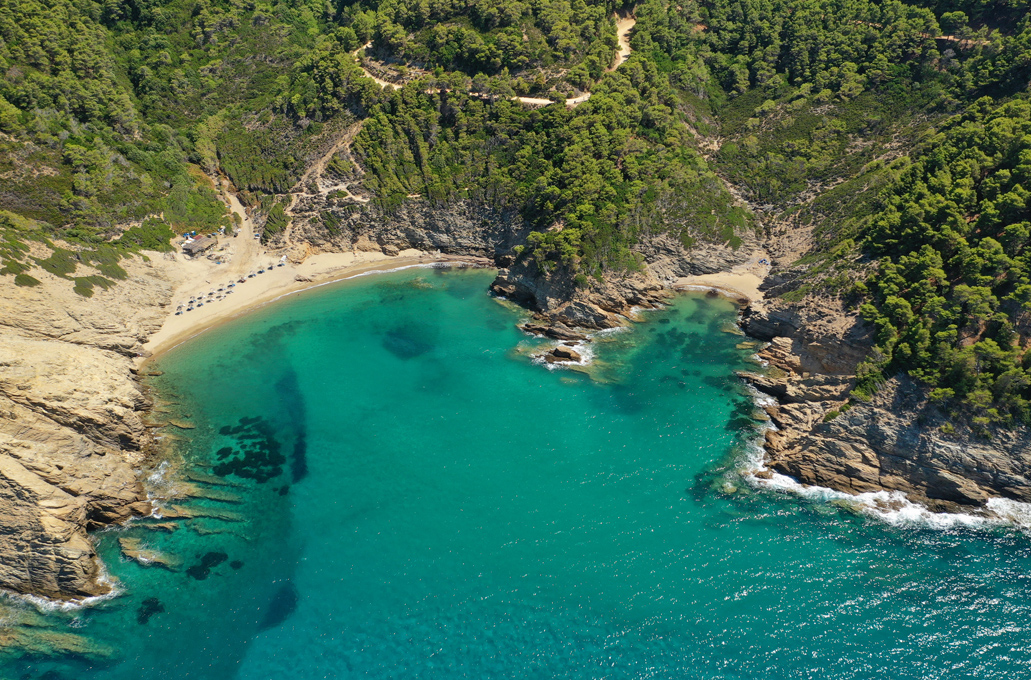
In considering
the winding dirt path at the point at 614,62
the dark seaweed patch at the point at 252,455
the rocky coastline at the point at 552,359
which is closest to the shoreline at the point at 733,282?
the rocky coastline at the point at 552,359

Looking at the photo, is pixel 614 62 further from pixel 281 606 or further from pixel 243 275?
pixel 281 606

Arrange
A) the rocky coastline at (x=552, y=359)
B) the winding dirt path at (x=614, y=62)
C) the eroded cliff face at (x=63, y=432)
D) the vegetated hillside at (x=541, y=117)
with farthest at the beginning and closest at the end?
the winding dirt path at (x=614, y=62) < the vegetated hillside at (x=541, y=117) < the rocky coastline at (x=552, y=359) < the eroded cliff face at (x=63, y=432)

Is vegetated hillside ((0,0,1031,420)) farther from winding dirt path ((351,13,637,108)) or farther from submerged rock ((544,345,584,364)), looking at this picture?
submerged rock ((544,345,584,364))

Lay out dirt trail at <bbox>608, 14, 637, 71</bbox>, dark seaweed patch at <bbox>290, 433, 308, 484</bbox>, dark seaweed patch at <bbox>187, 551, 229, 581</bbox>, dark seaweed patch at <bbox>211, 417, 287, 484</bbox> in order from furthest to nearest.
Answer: dirt trail at <bbox>608, 14, 637, 71</bbox>, dark seaweed patch at <bbox>211, 417, 287, 484</bbox>, dark seaweed patch at <bbox>290, 433, 308, 484</bbox>, dark seaweed patch at <bbox>187, 551, 229, 581</bbox>

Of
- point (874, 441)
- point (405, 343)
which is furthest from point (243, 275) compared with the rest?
point (874, 441)

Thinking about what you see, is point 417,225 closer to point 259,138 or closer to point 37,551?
point 259,138

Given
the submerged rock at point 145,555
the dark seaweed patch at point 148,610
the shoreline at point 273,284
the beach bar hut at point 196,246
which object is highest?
the beach bar hut at point 196,246

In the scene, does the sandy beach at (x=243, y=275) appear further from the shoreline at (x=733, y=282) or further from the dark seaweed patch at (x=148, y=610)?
the dark seaweed patch at (x=148, y=610)

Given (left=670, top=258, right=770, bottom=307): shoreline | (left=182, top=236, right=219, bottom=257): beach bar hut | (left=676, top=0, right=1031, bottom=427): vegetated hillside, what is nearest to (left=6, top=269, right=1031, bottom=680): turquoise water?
(left=670, top=258, right=770, bottom=307): shoreline
